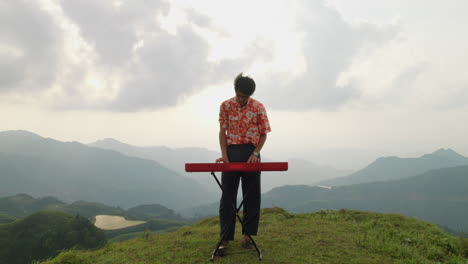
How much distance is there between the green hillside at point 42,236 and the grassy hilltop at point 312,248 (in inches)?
5112

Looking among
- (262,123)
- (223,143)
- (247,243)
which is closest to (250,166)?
(223,143)

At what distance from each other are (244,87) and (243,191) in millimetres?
2150

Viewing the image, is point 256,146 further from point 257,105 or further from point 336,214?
point 336,214

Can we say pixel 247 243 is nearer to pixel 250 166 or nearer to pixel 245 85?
pixel 250 166

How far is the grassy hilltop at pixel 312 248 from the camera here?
6430mm

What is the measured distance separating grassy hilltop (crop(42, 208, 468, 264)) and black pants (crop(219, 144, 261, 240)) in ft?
1.93

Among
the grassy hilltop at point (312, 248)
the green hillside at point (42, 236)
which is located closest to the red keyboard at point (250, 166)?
the grassy hilltop at point (312, 248)

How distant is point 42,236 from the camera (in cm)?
12912

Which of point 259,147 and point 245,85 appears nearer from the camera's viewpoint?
point 245,85

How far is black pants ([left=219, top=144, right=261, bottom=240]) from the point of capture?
20.5 ft

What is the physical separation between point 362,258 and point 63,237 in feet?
500

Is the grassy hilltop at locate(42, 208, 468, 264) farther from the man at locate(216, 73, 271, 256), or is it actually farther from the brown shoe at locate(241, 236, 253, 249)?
the man at locate(216, 73, 271, 256)

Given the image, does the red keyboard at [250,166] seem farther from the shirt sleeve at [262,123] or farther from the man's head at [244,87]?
the man's head at [244,87]

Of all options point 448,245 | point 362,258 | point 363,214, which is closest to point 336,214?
point 363,214
